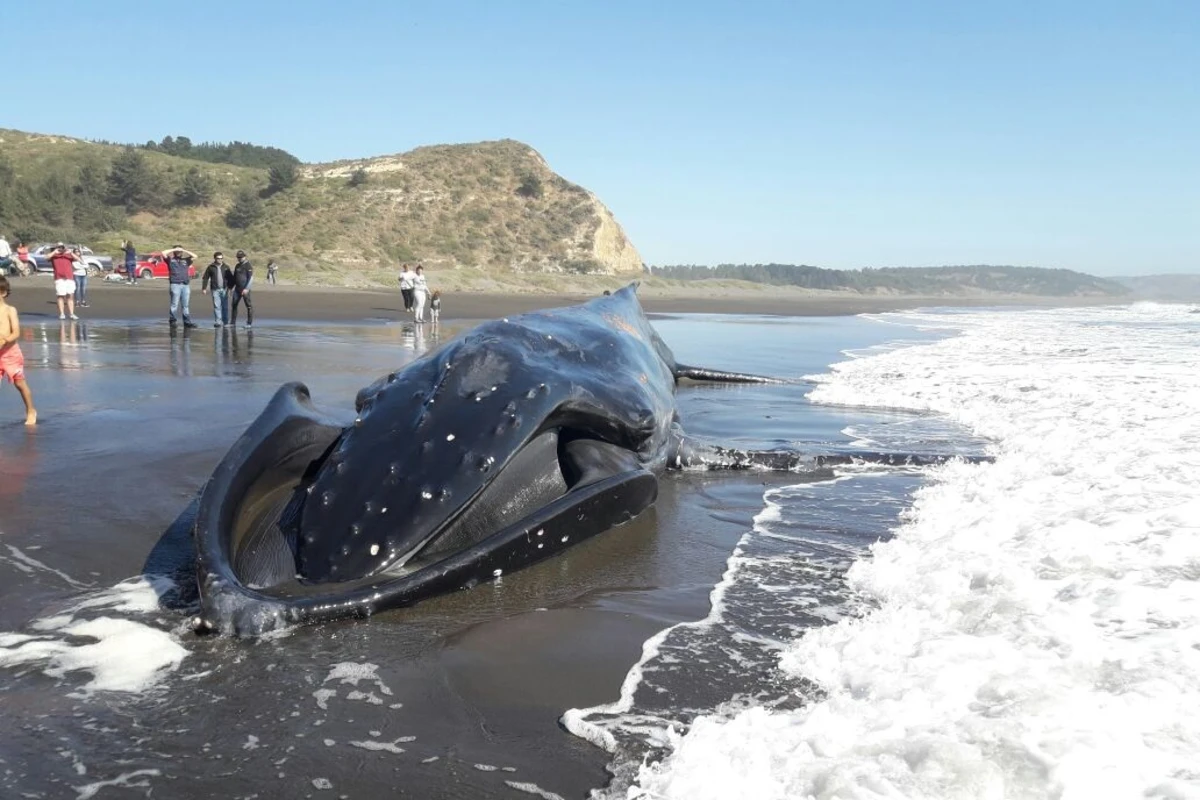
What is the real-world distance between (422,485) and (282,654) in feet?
3.48

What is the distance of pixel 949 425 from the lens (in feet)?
32.7

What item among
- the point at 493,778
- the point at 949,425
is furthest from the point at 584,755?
the point at 949,425

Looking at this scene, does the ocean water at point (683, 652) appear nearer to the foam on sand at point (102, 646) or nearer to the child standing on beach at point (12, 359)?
the foam on sand at point (102, 646)

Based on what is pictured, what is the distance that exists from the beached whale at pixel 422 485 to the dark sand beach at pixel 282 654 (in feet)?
0.59

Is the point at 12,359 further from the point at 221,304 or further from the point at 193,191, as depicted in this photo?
the point at 193,191

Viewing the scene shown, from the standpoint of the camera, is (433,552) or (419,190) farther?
(419,190)

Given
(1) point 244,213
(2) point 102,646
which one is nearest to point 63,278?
(2) point 102,646

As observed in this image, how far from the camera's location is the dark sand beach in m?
2.78

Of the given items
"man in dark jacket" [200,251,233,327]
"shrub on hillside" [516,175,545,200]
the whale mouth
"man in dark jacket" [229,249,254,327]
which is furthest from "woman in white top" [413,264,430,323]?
"shrub on hillside" [516,175,545,200]

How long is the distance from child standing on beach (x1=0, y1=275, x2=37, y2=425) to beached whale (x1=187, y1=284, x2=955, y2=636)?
3923mm

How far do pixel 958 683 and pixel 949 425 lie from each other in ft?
23.6

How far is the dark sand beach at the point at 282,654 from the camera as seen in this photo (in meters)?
2.78

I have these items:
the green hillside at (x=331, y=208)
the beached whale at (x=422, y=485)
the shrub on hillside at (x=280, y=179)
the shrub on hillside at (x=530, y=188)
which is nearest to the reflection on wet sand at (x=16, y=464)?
the beached whale at (x=422, y=485)

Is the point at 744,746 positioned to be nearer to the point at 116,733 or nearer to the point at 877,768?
the point at 877,768
